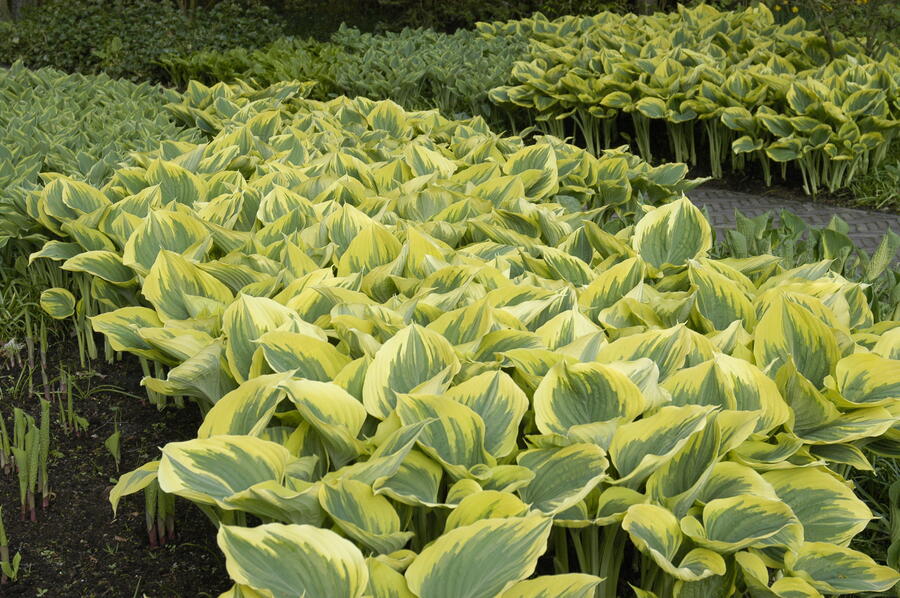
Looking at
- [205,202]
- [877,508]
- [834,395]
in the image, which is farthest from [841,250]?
[205,202]

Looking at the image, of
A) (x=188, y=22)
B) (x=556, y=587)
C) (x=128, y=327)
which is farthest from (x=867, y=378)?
(x=188, y=22)

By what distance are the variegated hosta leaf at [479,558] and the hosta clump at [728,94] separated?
5.45 metres

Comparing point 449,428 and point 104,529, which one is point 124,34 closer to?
point 104,529

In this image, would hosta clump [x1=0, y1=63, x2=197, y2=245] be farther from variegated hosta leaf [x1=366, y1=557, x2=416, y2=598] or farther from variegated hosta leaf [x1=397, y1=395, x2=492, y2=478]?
variegated hosta leaf [x1=366, y1=557, x2=416, y2=598]

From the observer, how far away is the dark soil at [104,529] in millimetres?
2463

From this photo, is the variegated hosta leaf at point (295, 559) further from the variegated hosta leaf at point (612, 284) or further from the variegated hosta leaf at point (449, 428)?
the variegated hosta leaf at point (612, 284)

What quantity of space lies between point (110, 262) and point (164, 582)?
1080 millimetres

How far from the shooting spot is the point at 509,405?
186cm

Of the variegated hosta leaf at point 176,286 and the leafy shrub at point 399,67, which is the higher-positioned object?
the variegated hosta leaf at point 176,286

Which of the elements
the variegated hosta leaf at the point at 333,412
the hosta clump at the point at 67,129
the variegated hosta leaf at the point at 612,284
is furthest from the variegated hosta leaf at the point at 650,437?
the hosta clump at the point at 67,129

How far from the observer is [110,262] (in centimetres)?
297

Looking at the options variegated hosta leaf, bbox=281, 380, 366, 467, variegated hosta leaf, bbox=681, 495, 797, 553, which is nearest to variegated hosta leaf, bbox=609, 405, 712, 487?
variegated hosta leaf, bbox=681, 495, 797, 553

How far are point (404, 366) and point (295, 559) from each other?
57 centimetres

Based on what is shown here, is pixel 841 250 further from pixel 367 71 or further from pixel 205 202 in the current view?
pixel 367 71
